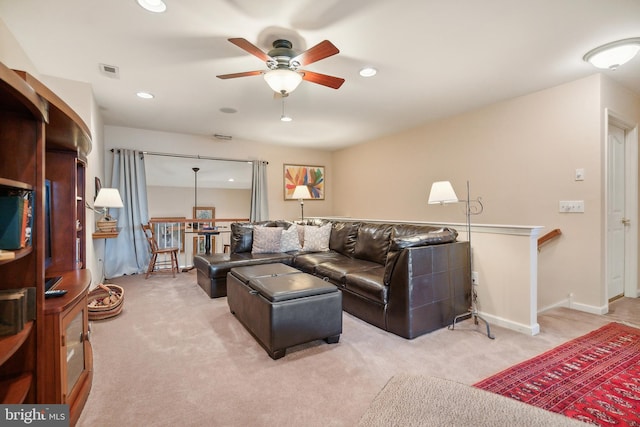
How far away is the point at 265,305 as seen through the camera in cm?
216

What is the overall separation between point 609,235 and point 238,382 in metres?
4.11

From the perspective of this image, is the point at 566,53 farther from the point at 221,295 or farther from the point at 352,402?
the point at 221,295

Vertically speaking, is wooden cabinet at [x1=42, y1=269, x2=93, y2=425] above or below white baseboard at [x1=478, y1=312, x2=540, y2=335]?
above

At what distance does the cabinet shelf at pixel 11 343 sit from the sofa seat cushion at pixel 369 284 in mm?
2227

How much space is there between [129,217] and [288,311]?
13.1 feet

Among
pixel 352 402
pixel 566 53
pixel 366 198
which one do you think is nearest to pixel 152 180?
pixel 366 198

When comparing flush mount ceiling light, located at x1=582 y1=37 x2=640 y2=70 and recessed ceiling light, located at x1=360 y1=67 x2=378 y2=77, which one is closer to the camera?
flush mount ceiling light, located at x1=582 y1=37 x2=640 y2=70

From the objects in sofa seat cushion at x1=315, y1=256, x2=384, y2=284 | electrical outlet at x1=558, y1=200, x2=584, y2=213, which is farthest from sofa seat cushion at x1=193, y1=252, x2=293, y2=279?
electrical outlet at x1=558, y1=200, x2=584, y2=213

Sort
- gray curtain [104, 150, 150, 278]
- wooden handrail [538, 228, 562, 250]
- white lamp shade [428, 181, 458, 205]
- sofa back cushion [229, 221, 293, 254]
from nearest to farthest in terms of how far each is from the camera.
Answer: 1. white lamp shade [428, 181, 458, 205]
2. wooden handrail [538, 228, 562, 250]
3. sofa back cushion [229, 221, 293, 254]
4. gray curtain [104, 150, 150, 278]

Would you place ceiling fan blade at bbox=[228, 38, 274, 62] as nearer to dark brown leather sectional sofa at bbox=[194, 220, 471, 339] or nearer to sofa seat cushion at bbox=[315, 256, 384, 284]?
dark brown leather sectional sofa at bbox=[194, 220, 471, 339]

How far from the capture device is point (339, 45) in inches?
95.9

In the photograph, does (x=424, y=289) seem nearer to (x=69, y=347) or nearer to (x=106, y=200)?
(x=69, y=347)

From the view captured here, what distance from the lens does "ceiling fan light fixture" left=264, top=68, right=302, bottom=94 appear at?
228cm

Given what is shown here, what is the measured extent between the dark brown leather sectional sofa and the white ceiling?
162 centimetres
